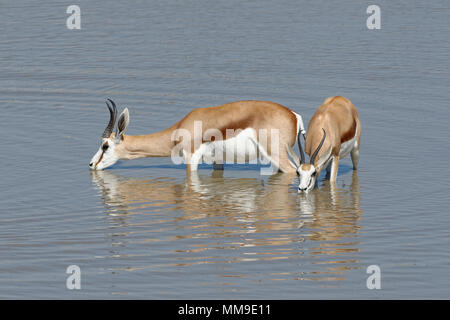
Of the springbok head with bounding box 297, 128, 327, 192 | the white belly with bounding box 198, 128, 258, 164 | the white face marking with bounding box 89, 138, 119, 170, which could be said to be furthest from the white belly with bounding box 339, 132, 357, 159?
the white face marking with bounding box 89, 138, 119, 170

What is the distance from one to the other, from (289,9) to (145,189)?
22525 millimetres

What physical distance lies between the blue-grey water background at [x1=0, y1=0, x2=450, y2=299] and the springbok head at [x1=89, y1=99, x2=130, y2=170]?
1.12 ft

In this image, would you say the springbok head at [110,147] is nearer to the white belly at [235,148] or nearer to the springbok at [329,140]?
the white belly at [235,148]

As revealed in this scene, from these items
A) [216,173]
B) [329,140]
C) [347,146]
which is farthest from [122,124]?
[347,146]

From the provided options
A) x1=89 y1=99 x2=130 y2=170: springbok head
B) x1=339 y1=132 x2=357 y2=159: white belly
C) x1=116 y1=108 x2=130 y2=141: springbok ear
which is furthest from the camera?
x1=89 y1=99 x2=130 y2=170: springbok head

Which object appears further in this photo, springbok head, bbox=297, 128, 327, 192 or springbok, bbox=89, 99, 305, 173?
springbok, bbox=89, 99, 305, 173

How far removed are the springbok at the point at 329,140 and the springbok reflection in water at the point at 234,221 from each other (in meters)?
0.41

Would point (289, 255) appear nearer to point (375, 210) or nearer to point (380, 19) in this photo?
point (375, 210)

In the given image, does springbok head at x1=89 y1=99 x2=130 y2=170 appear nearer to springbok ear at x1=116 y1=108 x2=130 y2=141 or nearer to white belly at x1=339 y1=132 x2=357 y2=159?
springbok ear at x1=116 y1=108 x2=130 y2=141

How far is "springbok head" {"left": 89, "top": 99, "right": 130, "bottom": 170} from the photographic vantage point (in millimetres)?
18094

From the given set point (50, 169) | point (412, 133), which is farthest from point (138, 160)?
point (412, 133)

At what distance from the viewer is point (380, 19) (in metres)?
36.0

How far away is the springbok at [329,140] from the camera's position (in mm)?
15766

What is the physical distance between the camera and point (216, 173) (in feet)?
59.8
